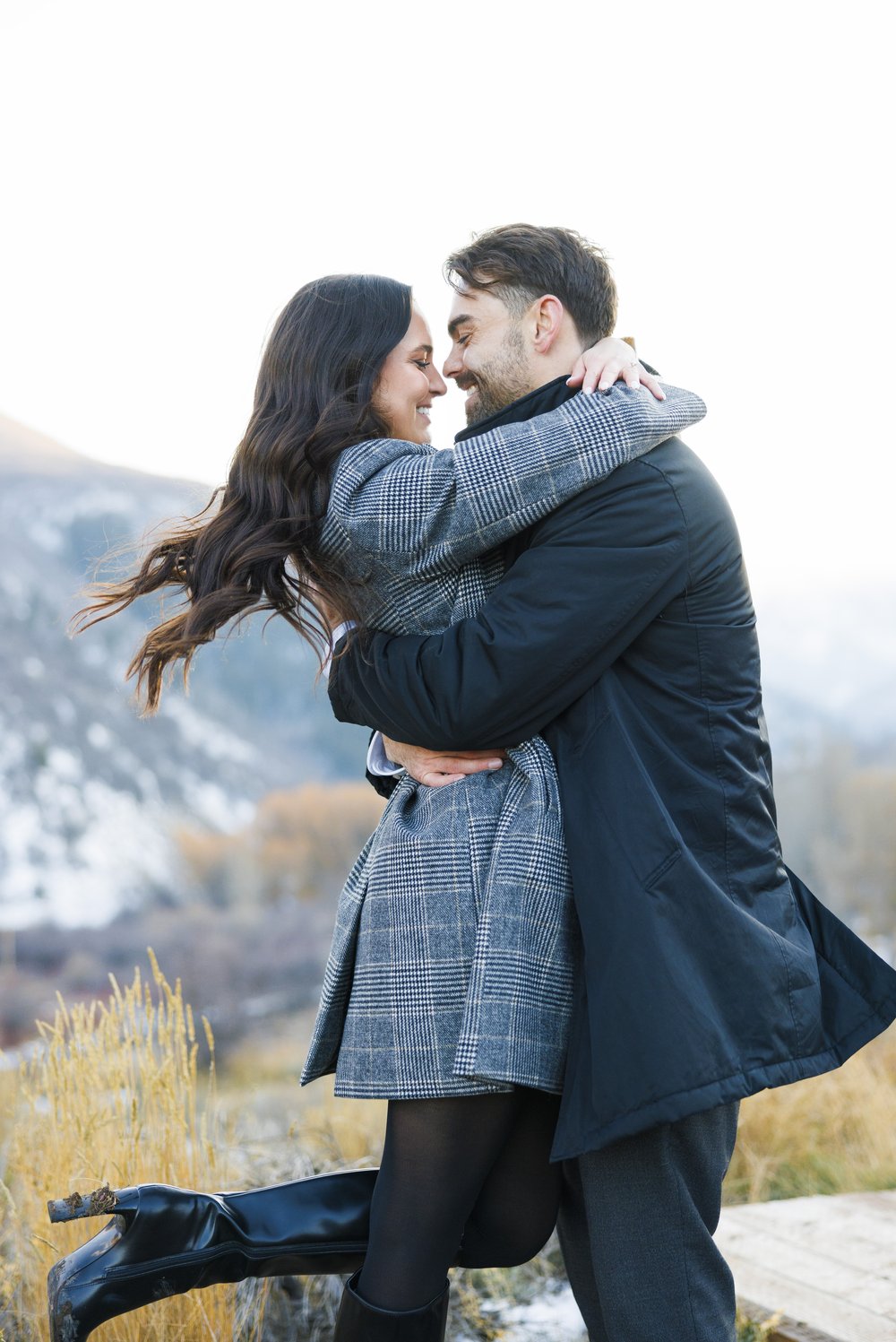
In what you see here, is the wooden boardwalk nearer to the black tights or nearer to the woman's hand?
the black tights

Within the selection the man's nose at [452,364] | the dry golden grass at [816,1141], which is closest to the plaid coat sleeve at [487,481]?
the man's nose at [452,364]

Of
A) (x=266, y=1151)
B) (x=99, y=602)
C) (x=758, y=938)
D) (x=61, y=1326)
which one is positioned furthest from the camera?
(x=266, y=1151)

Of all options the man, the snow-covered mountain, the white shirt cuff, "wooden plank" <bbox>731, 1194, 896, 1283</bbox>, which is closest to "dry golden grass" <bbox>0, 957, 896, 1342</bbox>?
"wooden plank" <bbox>731, 1194, 896, 1283</bbox>

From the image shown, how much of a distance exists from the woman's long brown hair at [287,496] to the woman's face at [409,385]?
0.02 metres

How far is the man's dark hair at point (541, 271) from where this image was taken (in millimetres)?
1942

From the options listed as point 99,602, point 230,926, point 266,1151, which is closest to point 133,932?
point 230,926

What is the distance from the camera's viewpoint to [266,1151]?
10.5 ft

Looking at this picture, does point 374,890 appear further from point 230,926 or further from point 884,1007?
point 230,926

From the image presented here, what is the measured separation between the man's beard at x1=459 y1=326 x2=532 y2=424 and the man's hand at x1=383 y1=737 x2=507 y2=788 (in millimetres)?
592

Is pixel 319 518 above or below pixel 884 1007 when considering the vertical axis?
above

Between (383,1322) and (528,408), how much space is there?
132 cm

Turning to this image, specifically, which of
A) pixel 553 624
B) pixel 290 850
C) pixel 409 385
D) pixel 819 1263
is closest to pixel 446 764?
pixel 553 624

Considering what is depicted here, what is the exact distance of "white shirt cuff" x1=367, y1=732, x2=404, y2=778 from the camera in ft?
6.17

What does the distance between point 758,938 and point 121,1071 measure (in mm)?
1362
